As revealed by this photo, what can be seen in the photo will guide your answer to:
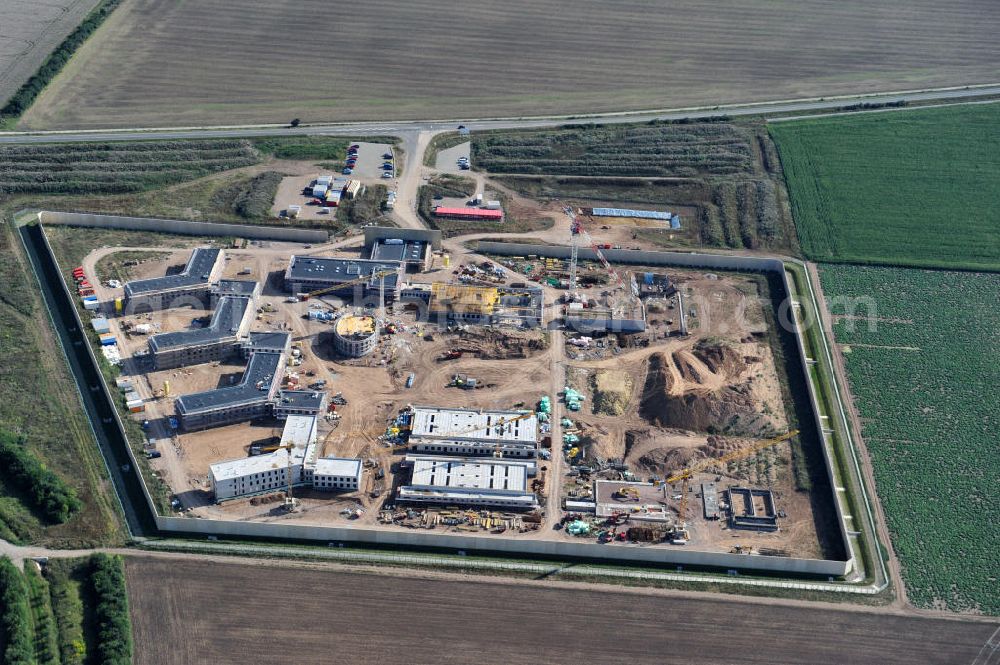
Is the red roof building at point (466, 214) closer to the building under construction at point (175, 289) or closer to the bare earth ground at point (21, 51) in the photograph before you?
the building under construction at point (175, 289)

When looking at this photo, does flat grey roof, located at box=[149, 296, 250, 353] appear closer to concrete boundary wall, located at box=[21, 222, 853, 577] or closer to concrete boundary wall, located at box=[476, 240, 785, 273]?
concrete boundary wall, located at box=[21, 222, 853, 577]

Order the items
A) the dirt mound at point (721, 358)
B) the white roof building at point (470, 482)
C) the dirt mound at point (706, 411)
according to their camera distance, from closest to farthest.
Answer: the white roof building at point (470, 482)
the dirt mound at point (706, 411)
the dirt mound at point (721, 358)

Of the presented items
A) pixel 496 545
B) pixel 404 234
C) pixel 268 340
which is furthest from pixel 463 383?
pixel 404 234

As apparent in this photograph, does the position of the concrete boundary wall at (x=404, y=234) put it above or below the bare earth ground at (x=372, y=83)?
below

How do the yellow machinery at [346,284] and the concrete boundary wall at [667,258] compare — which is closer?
the yellow machinery at [346,284]

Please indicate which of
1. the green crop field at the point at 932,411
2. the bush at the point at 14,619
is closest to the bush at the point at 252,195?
the bush at the point at 14,619

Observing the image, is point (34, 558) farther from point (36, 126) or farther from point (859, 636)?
point (36, 126)

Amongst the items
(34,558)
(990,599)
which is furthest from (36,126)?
(990,599)

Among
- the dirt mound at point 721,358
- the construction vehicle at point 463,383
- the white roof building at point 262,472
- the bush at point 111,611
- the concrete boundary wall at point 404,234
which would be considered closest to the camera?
the bush at point 111,611
